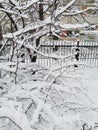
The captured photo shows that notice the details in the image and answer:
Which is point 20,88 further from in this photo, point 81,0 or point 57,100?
point 81,0

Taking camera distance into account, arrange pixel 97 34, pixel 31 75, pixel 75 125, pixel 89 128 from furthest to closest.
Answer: pixel 97 34 → pixel 31 75 → pixel 75 125 → pixel 89 128

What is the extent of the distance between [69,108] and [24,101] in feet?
2.40

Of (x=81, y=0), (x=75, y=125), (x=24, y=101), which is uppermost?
(x=81, y=0)

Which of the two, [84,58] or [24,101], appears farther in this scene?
[84,58]

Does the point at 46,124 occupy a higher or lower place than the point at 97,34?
lower

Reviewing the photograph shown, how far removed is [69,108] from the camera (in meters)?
4.53

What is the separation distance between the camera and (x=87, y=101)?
4.91m

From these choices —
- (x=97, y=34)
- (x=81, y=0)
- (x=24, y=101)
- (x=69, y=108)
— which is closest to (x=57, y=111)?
(x=69, y=108)

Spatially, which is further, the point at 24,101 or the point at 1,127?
the point at 24,101

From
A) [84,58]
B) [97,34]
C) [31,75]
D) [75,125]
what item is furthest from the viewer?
[97,34]

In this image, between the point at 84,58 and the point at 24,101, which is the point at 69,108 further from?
the point at 84,58

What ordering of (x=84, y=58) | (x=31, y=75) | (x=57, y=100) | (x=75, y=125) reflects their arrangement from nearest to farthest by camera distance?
(x=75, y=125) < (x=57, y=100) < (x=31, y=75) < (x=84, y=58)

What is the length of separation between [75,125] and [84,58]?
9302 mm

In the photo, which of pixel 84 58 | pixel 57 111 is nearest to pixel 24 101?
pixel 57 111
